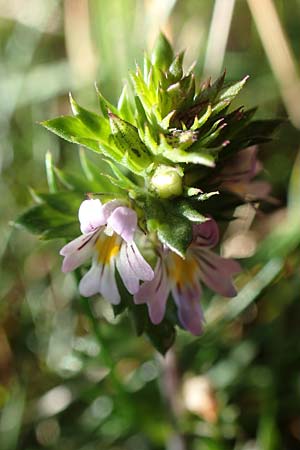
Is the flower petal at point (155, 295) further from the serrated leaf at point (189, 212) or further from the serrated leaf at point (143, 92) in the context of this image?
the serrated leaf at point (143, 92)

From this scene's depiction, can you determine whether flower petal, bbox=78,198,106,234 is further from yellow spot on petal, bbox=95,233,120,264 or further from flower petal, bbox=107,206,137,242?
yellow spot on petal, bbox=95,233,120,264

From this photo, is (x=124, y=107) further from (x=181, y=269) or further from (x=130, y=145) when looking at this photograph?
(x=181, y=269)

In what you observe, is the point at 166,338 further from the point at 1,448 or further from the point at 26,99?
the point at 26,99

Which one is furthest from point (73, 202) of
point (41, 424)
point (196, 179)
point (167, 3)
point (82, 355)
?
point (167, 3)

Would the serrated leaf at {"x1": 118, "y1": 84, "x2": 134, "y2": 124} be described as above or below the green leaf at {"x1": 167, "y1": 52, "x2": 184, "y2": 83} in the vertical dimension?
below

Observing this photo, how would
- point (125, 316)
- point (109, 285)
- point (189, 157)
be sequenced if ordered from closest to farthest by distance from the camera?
point (189, 157)
point (109, 285)
point (125, 316)

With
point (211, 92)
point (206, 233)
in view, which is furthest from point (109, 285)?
point (211, 92)

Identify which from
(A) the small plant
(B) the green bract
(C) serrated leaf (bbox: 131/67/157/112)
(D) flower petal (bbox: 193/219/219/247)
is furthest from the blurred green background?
(C) serrated leaf (bbox: 131/67/157/112)
